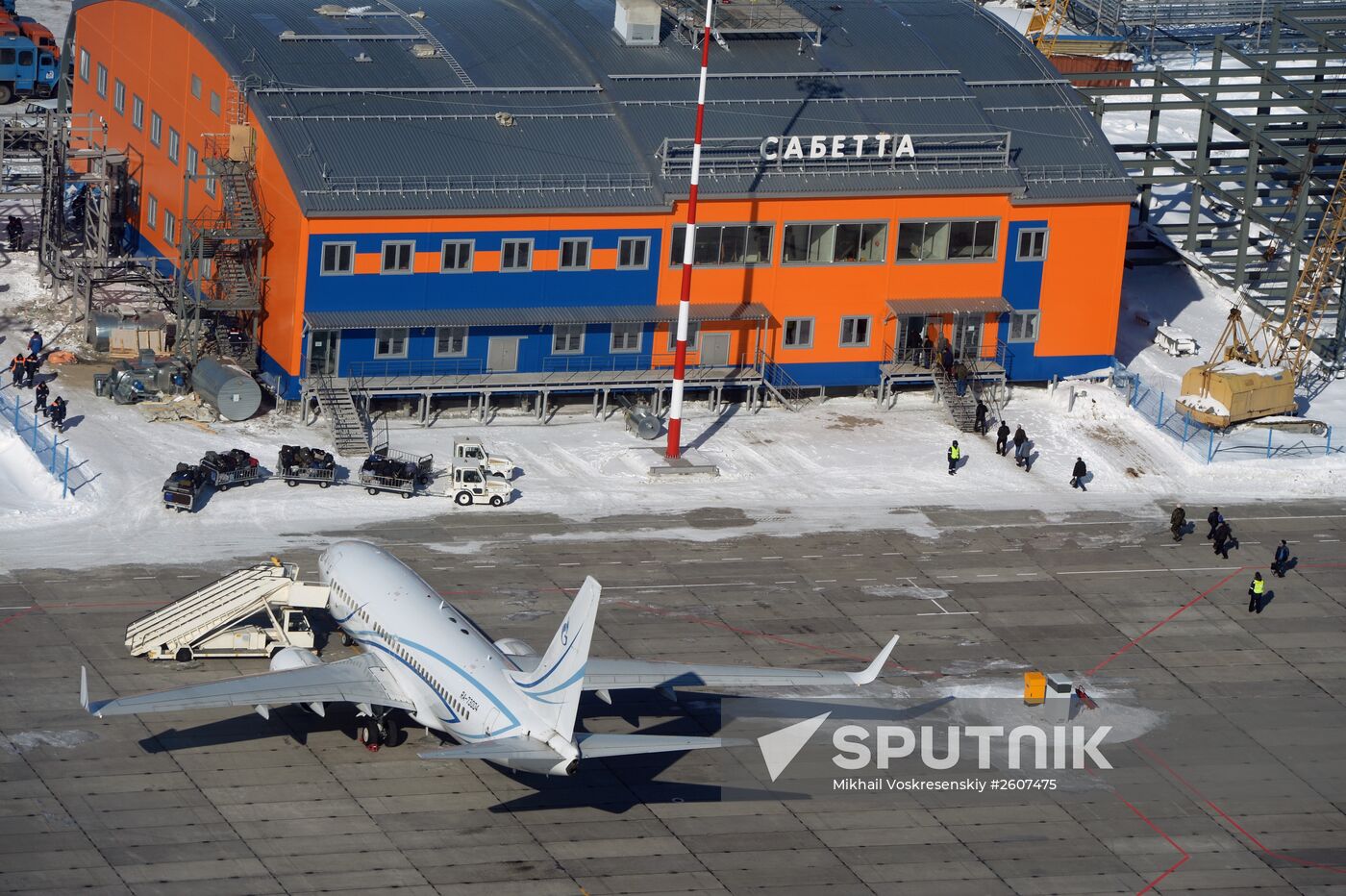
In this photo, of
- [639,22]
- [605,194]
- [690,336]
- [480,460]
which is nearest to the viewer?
[480,460]

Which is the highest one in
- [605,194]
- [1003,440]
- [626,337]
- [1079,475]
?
[605,194]

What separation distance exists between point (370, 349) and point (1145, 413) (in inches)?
1622

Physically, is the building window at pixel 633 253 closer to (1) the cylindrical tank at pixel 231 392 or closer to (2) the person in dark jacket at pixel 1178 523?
(1) the cylindrical tank at pixel 231 392

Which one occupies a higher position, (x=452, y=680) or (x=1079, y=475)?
(x=452, y=680)

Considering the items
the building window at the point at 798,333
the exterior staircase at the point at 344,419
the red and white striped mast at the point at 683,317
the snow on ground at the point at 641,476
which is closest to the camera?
the snow on ground at the point at 641,476

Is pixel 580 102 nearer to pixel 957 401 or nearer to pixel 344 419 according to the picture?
pixel 344 419

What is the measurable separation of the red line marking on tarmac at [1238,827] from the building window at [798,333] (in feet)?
128

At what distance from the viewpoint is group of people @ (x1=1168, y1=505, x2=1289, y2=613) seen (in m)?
92.6

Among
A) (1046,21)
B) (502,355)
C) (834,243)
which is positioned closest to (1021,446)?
(834,243)

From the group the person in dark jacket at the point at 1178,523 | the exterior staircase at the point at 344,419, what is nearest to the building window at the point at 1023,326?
the person in dark jacket at the point at 1178,523

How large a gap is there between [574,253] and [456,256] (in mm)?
6134

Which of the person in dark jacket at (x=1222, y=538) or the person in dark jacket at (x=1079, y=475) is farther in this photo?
the person in dark jacket at (x=1079, y=475)

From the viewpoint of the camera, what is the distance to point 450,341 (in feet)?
351

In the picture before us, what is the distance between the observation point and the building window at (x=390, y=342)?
10562 cm
